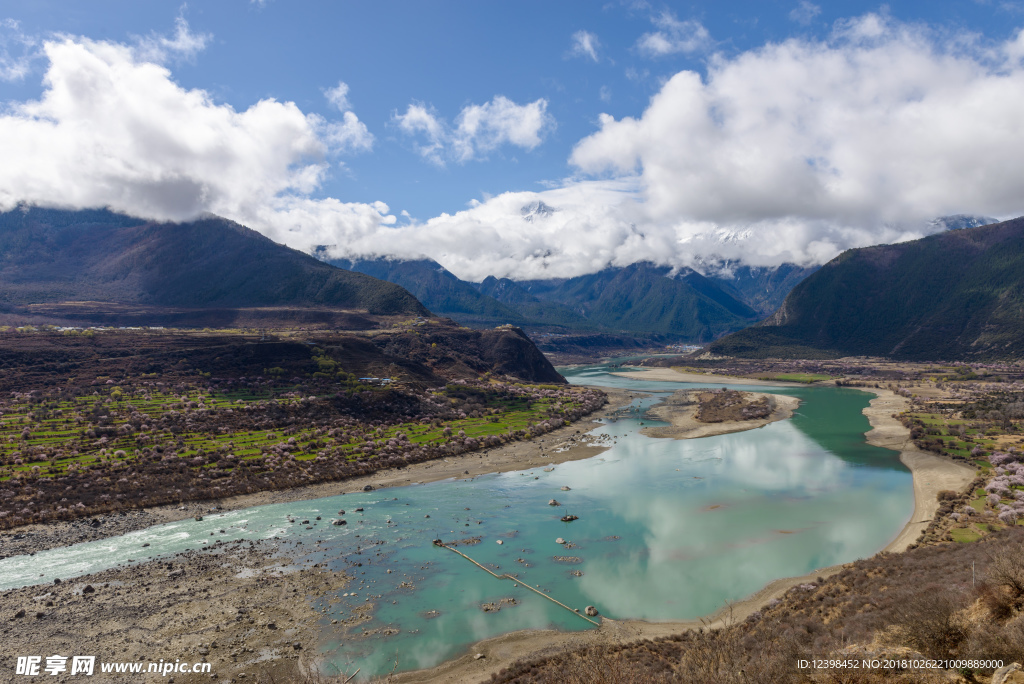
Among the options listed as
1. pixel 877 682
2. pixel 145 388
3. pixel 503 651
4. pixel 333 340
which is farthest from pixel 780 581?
pixel 333 340

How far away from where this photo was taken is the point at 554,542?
3722cm

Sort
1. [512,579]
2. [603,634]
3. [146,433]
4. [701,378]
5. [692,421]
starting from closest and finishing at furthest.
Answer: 1. [603,634]
2. [512,579]
3. [146,433]
4. [692,421]
5. [701,378]

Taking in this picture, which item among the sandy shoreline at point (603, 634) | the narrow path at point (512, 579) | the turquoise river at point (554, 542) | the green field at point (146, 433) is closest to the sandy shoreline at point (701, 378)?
the turquoise river at point (554, 542)

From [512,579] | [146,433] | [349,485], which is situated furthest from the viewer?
[146,433]

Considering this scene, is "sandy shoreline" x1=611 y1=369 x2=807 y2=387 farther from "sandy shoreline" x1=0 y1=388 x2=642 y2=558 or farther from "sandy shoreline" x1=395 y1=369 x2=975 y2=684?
"sandy shoreline" x1=395 y1=369 x2=975 y2=684

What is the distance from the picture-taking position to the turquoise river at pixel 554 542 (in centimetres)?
2717

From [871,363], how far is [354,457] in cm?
21701

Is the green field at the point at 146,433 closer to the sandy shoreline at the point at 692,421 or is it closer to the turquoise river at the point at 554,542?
the turquoise river at the point at 554,542

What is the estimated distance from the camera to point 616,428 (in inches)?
3465

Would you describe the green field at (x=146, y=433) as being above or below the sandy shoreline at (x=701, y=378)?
above

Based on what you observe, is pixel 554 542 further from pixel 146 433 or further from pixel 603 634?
pixel 146 433

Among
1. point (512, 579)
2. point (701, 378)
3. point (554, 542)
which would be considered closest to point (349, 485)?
point (554, 542)

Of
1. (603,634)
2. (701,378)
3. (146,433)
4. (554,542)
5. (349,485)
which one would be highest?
(146,433)

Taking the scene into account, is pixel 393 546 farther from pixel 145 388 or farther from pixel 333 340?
pixel 333 340
